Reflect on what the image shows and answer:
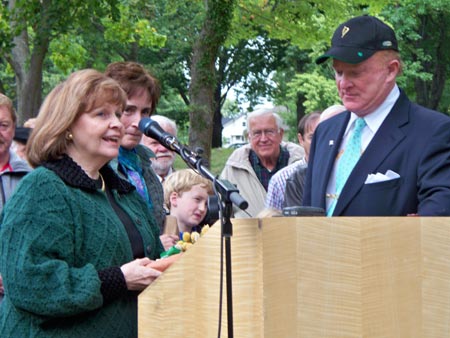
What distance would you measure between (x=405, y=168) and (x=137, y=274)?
140cm

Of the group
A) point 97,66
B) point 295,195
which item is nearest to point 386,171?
Answer: point 295,195

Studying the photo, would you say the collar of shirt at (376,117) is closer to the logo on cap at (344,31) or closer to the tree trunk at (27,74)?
the logo on cap at (344,31)

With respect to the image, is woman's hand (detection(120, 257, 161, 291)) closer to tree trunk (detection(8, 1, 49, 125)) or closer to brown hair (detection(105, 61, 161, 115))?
brown hair (detection(105, 61, 161, 115))

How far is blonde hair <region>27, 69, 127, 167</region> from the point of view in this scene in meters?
3.61

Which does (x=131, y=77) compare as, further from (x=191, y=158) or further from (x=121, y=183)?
(x=191, y=158)

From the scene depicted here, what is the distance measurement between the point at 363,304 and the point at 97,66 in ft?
83.8

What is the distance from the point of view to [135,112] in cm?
471

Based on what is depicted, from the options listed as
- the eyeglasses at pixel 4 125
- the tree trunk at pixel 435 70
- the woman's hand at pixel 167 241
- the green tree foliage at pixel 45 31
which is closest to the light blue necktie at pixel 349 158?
the woman's hand at pixel 167 241

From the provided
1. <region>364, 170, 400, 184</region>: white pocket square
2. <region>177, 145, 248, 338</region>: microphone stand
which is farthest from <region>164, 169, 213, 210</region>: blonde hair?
<region>177, 145, 248, 338</region>: microphone stand

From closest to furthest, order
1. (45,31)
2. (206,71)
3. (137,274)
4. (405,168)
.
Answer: (137,274) → (405,168) → (45,31) → (206,71)

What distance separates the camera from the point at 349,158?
173 inches

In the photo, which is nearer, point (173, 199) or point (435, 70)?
point (173, 199)

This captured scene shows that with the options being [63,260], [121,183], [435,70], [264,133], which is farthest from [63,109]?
[435,70]

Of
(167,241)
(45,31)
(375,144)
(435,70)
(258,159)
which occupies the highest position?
(435,70)
